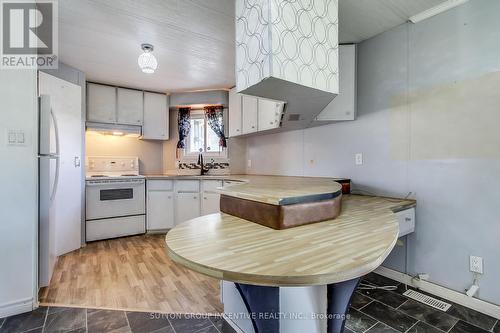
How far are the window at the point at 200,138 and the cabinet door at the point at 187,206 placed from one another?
904 mm

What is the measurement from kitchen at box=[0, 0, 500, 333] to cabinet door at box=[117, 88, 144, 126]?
0.60 m

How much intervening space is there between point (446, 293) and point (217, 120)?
3.61 meters

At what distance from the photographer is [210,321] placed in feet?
5.47

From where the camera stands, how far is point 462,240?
5.99ft

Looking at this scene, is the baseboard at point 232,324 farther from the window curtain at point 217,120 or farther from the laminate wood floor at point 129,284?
the window curtain at point 217,120

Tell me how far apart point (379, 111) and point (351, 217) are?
54.3 inches

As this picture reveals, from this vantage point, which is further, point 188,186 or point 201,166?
point 201,166

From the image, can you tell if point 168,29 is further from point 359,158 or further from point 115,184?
point 115,184

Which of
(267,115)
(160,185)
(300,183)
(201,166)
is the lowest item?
(160,185)

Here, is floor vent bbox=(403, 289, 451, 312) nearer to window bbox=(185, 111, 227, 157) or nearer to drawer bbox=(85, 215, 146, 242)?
window bbox=(185, 111, 227, 157)

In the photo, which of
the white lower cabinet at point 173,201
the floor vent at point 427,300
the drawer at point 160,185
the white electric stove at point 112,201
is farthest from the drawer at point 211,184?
the floor vent at point 427,300

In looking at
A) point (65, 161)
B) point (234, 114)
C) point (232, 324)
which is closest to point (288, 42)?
point (232, 324)

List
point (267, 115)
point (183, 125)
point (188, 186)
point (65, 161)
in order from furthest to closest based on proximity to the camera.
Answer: point (183, 125), point (188, 186), point (267, 115), point (65, 161)

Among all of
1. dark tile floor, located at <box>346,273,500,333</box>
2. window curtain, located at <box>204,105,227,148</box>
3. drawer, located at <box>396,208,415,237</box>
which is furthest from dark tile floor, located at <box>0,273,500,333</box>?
window curtain, located at <box>204,105,227,148</box>
